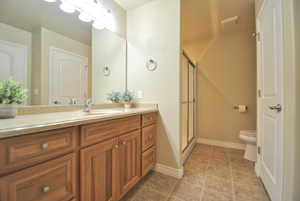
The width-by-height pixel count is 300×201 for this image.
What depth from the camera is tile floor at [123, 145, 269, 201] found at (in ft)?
4.37

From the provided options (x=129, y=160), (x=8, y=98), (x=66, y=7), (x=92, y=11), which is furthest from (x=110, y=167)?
(x=92, y=11)

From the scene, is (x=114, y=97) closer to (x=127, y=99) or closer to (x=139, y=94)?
(x=127, y=99)

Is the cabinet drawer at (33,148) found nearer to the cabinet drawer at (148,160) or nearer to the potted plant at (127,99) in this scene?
the cabinet drawer at (148,160)

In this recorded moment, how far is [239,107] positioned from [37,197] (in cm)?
312

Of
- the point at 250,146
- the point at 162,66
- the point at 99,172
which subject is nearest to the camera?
the point at 99,172

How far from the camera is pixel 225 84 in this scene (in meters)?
2.79

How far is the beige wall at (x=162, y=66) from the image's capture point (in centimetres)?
169

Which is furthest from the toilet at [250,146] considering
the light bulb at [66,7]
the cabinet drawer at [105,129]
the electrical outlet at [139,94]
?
the light bulb at [66,7]

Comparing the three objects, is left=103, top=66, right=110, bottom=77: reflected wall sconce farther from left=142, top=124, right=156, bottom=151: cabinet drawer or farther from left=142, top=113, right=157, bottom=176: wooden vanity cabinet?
left=142, top=124, right=156, bottom=151: cabinet drawer

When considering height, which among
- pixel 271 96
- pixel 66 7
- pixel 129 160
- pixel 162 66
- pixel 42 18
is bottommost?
pixel 129 160

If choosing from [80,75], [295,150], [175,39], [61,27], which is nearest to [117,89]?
[80,75]

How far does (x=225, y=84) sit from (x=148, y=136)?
7.17 ft

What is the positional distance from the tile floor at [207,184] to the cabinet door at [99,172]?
41 centimetres

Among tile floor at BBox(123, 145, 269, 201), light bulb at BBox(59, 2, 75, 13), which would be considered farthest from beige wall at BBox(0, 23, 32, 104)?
tile floor at BBox(123, 145, 269, 201)
